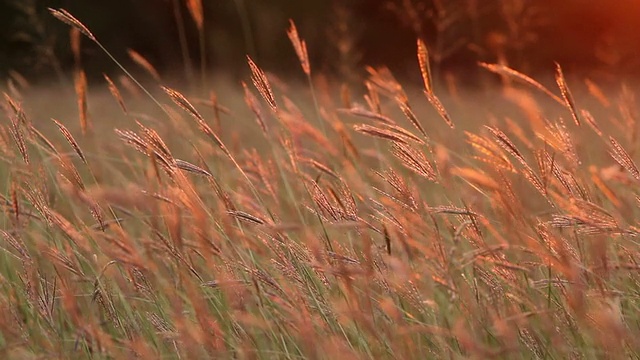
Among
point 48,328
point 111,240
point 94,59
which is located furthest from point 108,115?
point 94,59

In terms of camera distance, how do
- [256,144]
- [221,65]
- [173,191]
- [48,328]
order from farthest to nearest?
[221,65] → [256,144] → [48,328] → [173,191]

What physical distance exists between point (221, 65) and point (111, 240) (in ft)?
42.7

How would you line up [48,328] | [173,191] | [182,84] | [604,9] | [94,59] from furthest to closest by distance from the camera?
[94,59] → [604,9] → [182,84] → [48,328] → [173,191]

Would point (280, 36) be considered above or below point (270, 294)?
above

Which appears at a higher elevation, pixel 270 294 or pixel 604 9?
pixel 604 9

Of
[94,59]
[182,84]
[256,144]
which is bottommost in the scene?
[256,144]

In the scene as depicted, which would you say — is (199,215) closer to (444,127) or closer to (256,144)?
(256,144)

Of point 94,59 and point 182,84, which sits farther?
point 94,59

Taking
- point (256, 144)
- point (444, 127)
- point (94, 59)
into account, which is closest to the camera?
point (256, 144)

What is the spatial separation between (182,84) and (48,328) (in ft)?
25.7

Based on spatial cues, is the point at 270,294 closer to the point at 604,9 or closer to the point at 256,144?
the point at 256,144

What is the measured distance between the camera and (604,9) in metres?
10.1

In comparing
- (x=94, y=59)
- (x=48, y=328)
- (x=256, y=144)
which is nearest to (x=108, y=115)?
(x=256, y=144)

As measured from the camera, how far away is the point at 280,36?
16688 mm
